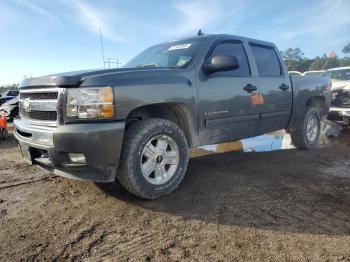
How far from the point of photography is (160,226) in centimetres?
304

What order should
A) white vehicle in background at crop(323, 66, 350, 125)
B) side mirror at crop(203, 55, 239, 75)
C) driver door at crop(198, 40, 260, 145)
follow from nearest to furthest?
side mirror at crop(203, 55, 239, 75) → driver door at crop(198, 40, 260, 145) → white vehicle in background at crop(323, 66, 350, 125)

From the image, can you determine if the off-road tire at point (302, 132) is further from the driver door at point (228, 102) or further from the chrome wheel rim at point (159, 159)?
the chrome wheel rim at point (159, 159)

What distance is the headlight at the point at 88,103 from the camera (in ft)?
10.5

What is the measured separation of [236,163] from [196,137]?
143 centimetres

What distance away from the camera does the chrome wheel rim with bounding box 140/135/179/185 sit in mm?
3600

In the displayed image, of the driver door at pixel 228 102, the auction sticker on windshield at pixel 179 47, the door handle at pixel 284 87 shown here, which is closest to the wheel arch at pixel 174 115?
the driver door at pixel 228 102

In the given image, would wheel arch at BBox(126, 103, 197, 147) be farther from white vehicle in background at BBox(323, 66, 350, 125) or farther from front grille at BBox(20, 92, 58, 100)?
white vehicle in background at BBox(323, 66, 350, 125)

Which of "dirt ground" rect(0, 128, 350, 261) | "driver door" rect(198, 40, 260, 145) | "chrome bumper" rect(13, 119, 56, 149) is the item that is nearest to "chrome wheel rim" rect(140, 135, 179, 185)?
"dirt ground" rect(0, 128, 350, 261)

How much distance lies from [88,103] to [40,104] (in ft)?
2.09

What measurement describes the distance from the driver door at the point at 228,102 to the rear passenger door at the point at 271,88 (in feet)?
0.71

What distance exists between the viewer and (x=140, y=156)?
3469 mm

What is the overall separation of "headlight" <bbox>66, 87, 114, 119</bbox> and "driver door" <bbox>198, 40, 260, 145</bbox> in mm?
1258

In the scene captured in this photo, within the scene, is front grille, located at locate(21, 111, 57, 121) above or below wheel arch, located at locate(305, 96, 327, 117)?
above

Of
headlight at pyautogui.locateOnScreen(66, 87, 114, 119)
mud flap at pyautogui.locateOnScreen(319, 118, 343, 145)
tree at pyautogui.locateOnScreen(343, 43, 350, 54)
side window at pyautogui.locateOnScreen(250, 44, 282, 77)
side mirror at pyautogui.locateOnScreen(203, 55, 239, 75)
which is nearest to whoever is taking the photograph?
headlight at pyautogui.locateOnScreen(66, 87, 114, 119)
